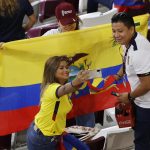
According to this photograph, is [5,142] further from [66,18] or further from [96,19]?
[96,19]

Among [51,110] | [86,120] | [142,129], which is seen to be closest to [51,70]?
[51,110]

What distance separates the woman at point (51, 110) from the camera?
3.80m

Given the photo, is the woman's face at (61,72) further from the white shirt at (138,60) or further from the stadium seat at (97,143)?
the stadium seat at (97,143)

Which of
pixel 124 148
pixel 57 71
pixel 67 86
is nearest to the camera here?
pixel 67 86

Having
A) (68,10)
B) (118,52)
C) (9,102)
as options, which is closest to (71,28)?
(68,10)

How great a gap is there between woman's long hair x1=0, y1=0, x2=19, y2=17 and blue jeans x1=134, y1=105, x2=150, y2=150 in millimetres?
1883

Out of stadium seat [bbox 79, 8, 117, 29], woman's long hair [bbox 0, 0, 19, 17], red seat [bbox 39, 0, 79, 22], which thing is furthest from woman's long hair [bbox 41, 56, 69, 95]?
red seat [bbox 39, 0, 79, 22]

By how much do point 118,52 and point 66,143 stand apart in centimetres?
130

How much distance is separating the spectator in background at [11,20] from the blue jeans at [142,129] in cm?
161

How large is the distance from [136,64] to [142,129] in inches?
27.0

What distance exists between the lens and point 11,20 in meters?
5.01

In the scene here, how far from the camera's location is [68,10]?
4578mm

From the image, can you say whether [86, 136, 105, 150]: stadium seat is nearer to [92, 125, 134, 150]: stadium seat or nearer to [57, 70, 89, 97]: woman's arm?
[92, 125, 134, 150]: stadium seat

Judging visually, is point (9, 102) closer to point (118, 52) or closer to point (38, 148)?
point (38, 148)
